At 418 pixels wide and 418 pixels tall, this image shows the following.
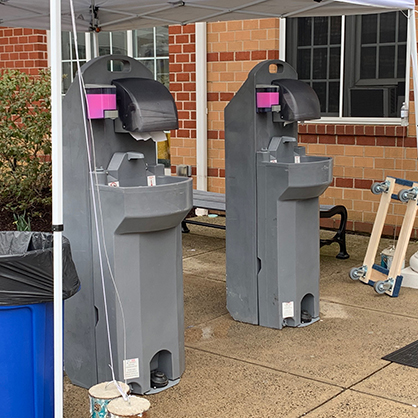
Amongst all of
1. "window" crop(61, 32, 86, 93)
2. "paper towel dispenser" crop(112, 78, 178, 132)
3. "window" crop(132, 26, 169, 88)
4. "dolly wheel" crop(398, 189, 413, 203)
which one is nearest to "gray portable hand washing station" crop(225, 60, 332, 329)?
"dolly wheel" crop(398, 189, 413, 203)

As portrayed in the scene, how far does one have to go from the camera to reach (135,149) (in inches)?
166

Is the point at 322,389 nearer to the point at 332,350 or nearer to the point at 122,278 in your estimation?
the point at 332,350

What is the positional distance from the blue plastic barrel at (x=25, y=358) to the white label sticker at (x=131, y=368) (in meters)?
0.72

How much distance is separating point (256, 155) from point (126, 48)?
5.75 metres

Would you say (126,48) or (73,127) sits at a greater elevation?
(126,48)

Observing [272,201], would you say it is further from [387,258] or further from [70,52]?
[70,52]

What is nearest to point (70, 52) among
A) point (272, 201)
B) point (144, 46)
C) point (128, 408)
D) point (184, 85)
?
point (144, 46)

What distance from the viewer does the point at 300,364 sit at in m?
4.49

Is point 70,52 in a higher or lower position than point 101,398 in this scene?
higher

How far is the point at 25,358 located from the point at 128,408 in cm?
53

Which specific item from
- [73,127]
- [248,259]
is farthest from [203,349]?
[73,127]

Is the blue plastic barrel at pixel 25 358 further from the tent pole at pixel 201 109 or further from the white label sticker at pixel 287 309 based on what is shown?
the tent pole at pixel 201 109

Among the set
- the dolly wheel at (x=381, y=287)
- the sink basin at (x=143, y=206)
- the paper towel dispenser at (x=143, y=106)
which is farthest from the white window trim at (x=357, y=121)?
the sink basin at (x=143, y=206)

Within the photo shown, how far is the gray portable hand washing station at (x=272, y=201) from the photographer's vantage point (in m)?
5.00
